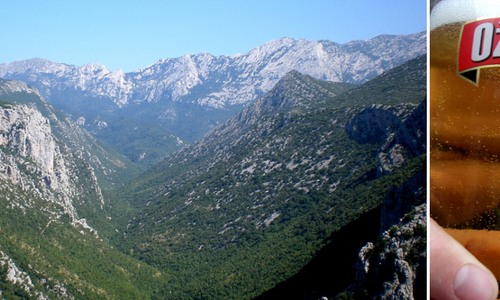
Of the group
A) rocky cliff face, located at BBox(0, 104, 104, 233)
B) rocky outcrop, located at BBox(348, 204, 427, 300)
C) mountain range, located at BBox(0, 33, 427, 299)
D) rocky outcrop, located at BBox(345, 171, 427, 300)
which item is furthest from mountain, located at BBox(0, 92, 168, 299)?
rocky outcrop, located at BBox(345, 171, 427, 300)

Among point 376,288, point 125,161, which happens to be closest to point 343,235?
point 376,288

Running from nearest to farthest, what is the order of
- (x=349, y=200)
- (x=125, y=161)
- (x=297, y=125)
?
1. (x=349, y=200)
2. (x=297, y=125)
3. (x=125, y=161)

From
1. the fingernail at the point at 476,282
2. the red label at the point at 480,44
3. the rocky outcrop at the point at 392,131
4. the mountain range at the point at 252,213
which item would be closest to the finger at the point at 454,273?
the fingernail at the point at 476,282

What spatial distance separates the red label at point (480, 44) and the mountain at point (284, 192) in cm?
1624

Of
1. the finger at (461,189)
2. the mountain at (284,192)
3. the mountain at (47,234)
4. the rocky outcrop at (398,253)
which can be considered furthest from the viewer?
the mountain at (284,192)

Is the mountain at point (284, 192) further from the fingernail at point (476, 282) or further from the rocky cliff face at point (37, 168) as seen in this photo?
the fingernail at point (476, 282)

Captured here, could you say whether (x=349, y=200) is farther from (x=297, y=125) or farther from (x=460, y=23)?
(x=460, y=23)

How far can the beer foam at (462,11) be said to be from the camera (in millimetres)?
1946

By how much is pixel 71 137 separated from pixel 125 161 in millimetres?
31838

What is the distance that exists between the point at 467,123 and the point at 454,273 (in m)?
0.78

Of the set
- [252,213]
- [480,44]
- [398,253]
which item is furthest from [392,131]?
[480,44]

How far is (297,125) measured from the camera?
92062mm

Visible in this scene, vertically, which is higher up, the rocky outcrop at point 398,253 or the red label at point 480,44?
the red label at point 480,44

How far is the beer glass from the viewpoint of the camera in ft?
6.47
